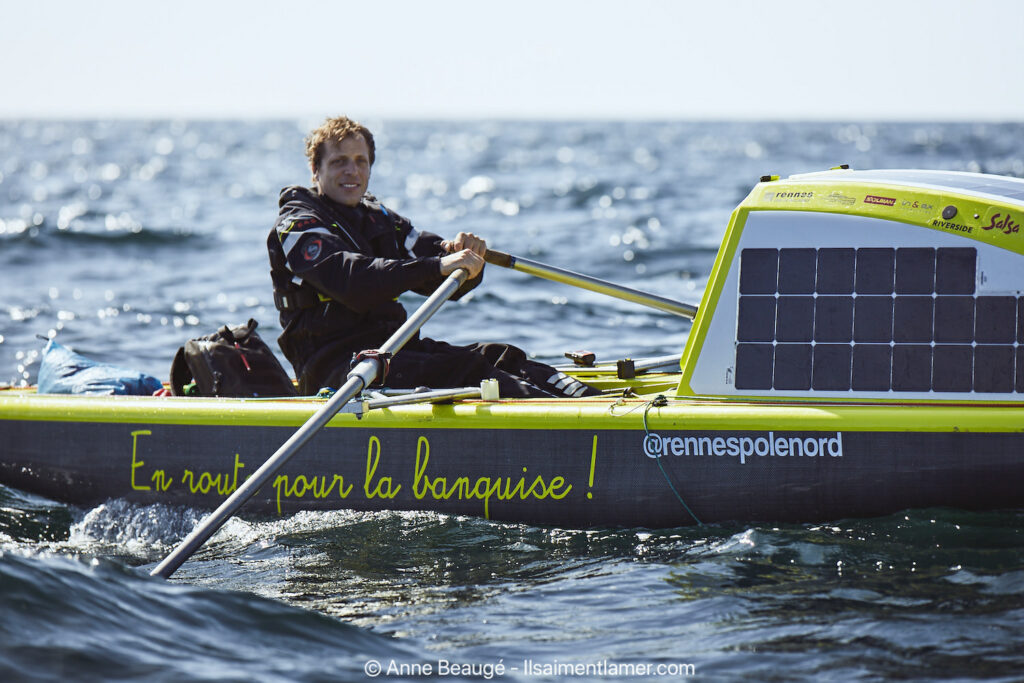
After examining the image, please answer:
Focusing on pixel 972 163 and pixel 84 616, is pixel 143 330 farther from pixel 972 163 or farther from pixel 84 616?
pixel 972 163

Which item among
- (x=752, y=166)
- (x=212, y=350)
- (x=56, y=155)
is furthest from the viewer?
(x=56, y=155)

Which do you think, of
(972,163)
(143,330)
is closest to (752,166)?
(972,163)

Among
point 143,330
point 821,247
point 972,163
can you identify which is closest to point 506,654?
point 821,247

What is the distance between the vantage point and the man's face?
647 cm

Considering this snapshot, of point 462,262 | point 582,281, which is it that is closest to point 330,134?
point 462,262

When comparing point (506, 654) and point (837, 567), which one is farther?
point (837, 567)

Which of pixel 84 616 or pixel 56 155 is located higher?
pixel 56 155

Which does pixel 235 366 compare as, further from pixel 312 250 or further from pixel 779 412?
pixel 779 412

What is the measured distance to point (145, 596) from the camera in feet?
15.6

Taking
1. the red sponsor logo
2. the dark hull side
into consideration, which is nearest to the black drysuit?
the dark hull side

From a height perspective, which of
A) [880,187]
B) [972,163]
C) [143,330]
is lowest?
[143,330]

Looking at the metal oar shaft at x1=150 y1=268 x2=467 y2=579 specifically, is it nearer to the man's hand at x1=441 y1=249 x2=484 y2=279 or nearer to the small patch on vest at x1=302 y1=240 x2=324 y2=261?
the man's hand at x1=441 y1=249 x2=484 y2=279

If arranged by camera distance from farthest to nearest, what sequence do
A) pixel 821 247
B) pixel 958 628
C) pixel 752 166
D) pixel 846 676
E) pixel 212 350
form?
pixel 752 166 → pixel 212 350 → pixel 821 247 → pixel 958 628 → pixel 846 676

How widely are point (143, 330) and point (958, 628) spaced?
998 centimetres
